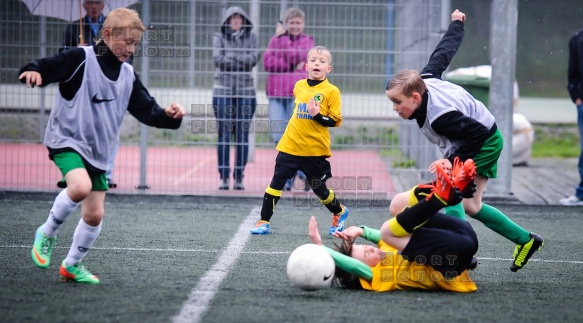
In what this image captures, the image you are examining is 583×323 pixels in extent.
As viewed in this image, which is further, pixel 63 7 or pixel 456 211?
pixel 63 7

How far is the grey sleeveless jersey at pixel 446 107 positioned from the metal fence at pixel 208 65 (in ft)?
14.6

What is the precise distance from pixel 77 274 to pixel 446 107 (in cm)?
250

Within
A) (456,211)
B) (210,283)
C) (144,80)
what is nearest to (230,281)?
(210,283)

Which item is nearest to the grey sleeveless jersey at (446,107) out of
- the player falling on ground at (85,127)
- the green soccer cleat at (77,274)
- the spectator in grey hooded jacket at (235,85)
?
the player falling on ground at (85,127)

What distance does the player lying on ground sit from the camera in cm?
534

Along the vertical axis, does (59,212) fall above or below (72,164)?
below

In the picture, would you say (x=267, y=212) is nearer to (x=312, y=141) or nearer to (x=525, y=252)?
(x=312, y=141)

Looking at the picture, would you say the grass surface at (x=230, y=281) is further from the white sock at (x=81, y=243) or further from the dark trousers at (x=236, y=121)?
the dark trousers at (x=236, y=121)

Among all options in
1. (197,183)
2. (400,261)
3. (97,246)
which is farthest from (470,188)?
(197,183)

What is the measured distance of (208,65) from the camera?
10.8 metres

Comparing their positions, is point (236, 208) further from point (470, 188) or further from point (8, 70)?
point (470, 188)

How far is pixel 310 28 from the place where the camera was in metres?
10.9

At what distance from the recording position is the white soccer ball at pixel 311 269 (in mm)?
5133

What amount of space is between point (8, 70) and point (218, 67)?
2.46 metres
